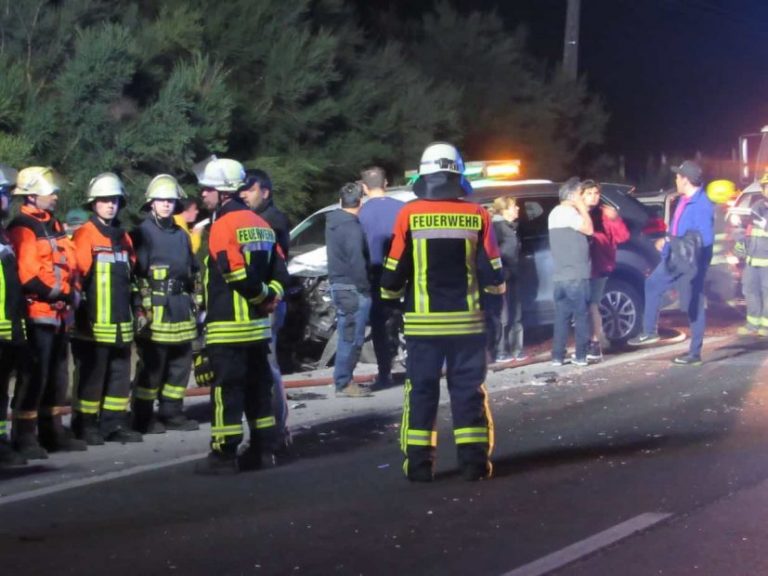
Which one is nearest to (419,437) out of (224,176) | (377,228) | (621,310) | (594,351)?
(224,176)

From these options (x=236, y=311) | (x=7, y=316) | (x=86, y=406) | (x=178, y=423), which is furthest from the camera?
(x=178, y=423)

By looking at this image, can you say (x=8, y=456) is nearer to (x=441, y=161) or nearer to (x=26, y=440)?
(x=26, y=440)

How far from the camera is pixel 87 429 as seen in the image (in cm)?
946

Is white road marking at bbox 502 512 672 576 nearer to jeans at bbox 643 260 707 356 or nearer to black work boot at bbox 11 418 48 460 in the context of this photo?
black work boot at bbox 11 418 48 460

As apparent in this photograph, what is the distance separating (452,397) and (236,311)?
4.52ft

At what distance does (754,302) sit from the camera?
14.7 m

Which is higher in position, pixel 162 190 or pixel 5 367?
pixel 162 190

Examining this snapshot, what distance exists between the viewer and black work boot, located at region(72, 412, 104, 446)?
942cm

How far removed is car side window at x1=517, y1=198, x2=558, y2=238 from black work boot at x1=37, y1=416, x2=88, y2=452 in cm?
598

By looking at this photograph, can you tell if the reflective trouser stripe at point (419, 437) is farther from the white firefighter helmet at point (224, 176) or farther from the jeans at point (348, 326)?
the jeans at point (348, 326)

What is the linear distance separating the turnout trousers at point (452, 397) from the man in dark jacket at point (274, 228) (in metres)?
1.29

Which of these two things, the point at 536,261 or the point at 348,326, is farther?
the point at 536,261

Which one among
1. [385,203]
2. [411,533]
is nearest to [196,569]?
[411,533]

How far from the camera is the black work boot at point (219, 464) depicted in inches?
329
